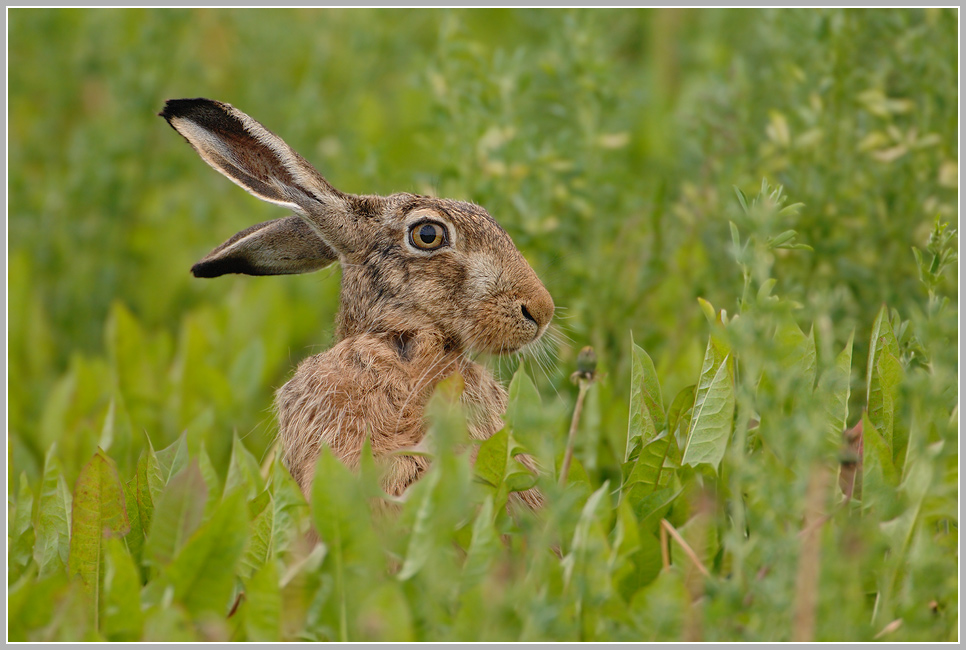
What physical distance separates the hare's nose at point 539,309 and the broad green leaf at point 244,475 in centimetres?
126

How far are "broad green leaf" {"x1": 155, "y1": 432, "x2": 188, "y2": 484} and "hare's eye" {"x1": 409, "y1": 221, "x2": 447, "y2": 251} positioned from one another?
123 cm

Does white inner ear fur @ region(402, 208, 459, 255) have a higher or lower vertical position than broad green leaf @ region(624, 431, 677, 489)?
higher

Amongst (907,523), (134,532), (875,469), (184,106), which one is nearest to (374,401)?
(134,532)

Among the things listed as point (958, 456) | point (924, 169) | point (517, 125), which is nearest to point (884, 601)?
point (958, 456)

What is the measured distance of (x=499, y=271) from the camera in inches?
167

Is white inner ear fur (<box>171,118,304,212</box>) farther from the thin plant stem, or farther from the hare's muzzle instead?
the thin plant stem

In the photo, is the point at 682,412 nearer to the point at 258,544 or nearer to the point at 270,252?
the point at 258,544

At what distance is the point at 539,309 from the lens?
4.22m

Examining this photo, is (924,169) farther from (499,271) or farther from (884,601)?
(884,601)

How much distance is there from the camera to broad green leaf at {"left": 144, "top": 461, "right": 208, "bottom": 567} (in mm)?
3033

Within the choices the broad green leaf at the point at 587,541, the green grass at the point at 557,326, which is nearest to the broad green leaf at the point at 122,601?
the green grass at the point at 557,326

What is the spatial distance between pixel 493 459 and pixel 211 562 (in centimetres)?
93

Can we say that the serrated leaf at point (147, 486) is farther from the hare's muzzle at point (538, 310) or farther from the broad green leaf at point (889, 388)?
the broad green leaf at point (889, 388)

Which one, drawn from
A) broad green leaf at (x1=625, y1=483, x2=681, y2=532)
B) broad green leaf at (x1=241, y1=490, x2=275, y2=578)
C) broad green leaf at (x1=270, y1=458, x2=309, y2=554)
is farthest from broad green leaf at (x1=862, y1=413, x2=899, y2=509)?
broad green leaf at (x1=241, y1=490, x2=275, y2=578)
